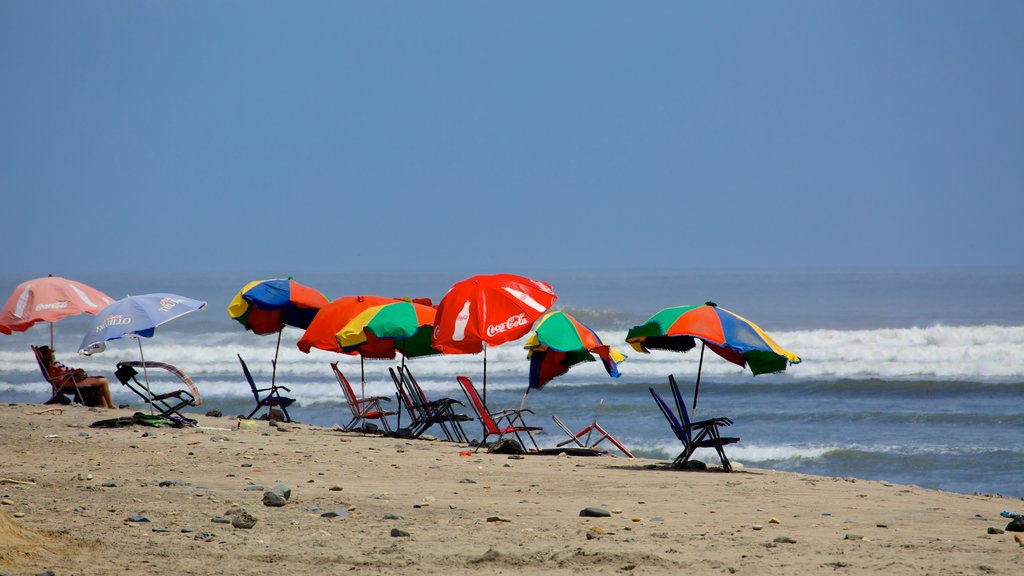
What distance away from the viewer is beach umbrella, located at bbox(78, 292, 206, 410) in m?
11.9

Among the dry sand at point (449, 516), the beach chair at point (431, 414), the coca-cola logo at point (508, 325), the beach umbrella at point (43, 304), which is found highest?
the beach umbrella at point (43, 304)

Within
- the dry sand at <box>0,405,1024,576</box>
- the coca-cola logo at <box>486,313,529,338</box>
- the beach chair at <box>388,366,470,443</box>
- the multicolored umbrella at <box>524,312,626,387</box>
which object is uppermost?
the coca-cola logo at <box>486,313,529,338</box>

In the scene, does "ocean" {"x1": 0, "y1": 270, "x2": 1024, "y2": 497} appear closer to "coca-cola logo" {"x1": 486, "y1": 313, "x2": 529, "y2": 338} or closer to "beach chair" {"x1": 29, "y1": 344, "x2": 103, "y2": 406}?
"coca-cola logo" {"x1": 486, "y1": 313, "x2": 529, "y2": 338}

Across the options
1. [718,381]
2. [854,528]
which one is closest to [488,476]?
[854,528]

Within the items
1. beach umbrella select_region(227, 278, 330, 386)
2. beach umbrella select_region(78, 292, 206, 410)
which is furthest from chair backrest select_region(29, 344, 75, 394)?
beach umbrella select_region(78, 292, 206, 410)

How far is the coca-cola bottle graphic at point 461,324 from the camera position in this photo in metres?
11.2

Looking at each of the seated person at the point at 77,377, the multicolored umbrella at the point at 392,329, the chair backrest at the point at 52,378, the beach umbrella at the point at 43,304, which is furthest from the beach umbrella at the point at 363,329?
the chair backrest at the point at 52,378

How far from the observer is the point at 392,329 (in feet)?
42.7

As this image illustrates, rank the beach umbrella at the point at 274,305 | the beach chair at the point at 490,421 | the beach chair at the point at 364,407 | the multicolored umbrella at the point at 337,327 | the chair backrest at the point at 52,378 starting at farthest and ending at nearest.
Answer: the chair backrest at the point at 52,378 < the beach umbrella at the point at 274,305 < the beach chair at the point at 364,407 < the multicolored umbrella at the point at 337,327 < the beach chair at the point at 490,421

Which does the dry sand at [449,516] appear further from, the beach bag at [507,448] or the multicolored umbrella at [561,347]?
the multicolored umbrella at [561,347]

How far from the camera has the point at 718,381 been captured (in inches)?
939

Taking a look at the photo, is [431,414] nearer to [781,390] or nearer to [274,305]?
[274,305]

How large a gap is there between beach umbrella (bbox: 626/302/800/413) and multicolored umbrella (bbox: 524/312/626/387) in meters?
1.10

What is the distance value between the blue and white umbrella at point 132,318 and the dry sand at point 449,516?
3.82ft
